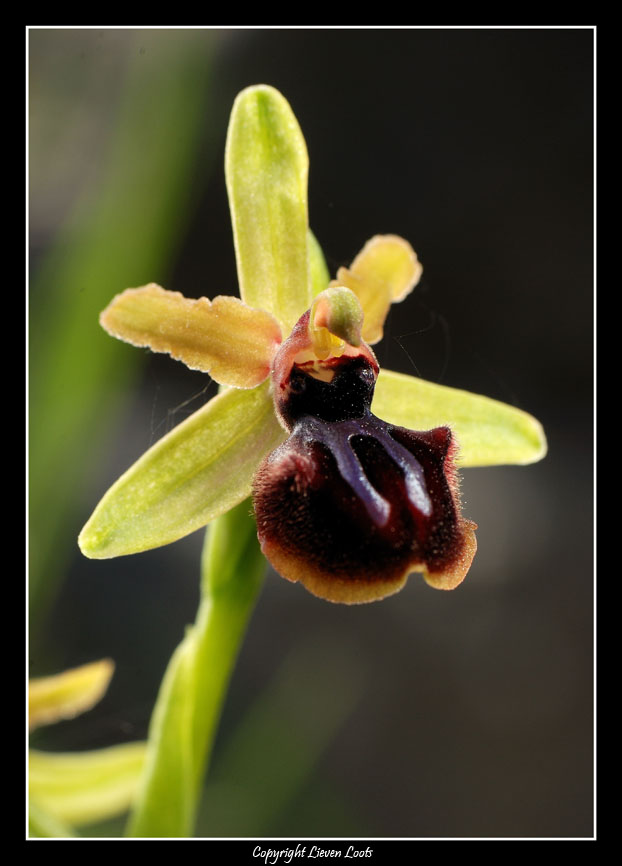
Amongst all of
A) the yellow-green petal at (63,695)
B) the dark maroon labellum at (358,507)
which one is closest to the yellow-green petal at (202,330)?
the dark maroon labellum at (358,507)

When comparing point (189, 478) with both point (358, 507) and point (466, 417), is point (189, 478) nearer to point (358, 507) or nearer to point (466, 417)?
point (358, 507)

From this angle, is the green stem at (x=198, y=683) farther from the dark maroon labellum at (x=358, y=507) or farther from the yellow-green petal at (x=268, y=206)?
the yellow-green petal at (x=268, y=206)

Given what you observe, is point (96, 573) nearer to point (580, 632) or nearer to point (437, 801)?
point (437, 801)

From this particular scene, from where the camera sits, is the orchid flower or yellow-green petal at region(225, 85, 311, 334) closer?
the orchid flower

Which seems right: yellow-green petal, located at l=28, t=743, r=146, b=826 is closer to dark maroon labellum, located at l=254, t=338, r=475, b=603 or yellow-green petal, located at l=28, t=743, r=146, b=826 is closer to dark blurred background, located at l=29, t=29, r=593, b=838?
dark blurred background, located at l=29, t=29, r=593, b=838

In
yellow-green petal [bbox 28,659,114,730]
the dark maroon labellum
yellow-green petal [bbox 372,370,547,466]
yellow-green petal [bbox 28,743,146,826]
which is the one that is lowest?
yellow-green petal [bbox 28,743,146,826]

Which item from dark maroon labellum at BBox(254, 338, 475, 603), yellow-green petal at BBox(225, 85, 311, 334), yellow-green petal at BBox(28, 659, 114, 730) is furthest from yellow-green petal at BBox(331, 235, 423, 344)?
yellow-green petal at BBox(28, 659, 114, 730)

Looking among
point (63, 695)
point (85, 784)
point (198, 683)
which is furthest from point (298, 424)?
point (85, 784)
